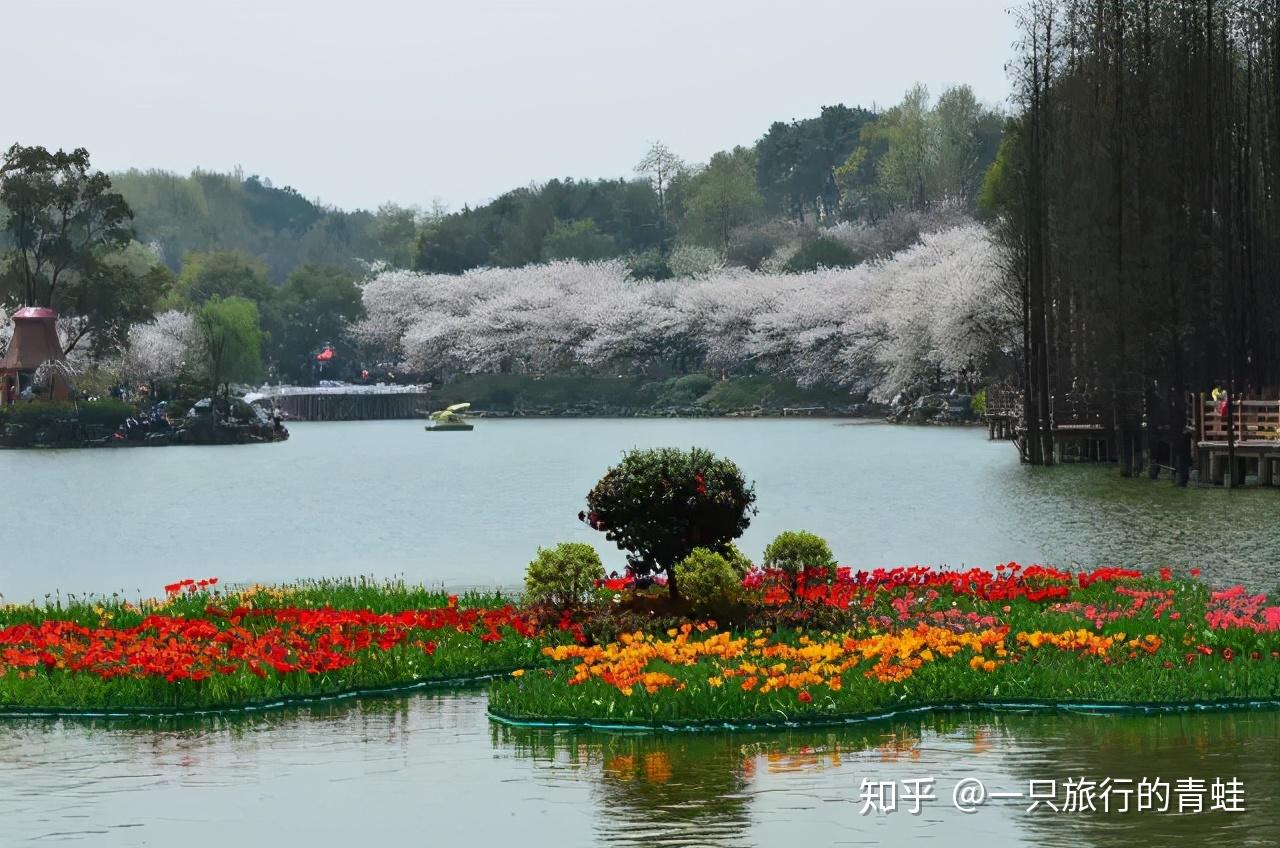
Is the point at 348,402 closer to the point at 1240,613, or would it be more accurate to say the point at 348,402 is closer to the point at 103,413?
the point at 103,413

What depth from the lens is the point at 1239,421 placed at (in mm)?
51938

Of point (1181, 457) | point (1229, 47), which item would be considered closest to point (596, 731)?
point (1181, 457)

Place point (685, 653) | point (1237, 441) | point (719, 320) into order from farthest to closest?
1. point (719, 320)
2. point (1237, 441)
3. point (685, 653)

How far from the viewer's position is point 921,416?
111938 mm

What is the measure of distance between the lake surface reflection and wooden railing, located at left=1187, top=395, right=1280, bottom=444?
120 ft

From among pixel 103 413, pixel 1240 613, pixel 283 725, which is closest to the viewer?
pixel 283 725

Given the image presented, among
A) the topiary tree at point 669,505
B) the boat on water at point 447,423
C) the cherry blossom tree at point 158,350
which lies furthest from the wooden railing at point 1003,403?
the topiary tree at point 669,505

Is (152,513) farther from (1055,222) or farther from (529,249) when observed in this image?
(529,249)

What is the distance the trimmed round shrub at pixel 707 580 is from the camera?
70.3 feet

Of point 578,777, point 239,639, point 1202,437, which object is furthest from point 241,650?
point 1202,437

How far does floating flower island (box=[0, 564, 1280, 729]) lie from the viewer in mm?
17500

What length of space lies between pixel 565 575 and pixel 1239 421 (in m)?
34.6

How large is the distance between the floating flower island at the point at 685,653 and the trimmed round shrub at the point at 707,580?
0.27 m

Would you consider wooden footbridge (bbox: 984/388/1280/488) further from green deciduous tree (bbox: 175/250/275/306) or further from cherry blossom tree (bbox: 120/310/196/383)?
green deciduous tree (bbox: 175/250/275/306)
